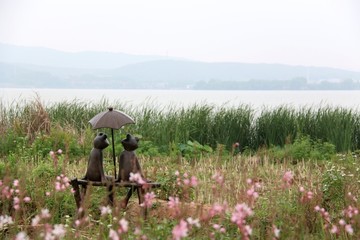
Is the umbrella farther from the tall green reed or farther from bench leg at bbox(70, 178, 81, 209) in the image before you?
the tall green reed

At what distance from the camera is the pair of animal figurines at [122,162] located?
4312 millimetres

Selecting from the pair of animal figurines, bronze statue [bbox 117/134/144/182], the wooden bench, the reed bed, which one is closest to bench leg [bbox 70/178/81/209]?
the wooden bench

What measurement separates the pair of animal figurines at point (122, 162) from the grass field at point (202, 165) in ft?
0.81

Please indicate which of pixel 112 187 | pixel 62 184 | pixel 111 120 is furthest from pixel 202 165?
pixel 62 184

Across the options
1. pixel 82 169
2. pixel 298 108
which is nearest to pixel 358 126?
pixel 298 108

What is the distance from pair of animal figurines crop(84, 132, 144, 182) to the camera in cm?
431

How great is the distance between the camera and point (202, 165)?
22.8 feet

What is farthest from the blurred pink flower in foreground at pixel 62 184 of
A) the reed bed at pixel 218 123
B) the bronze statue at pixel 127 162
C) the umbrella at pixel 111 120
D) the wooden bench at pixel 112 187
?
the reed bed at pixel 218 123

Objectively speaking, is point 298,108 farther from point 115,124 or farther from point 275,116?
point 115,124

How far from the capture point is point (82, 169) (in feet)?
21.4

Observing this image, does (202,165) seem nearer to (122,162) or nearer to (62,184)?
(122,162)

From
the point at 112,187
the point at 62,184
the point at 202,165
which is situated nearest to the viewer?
the point at 62,184

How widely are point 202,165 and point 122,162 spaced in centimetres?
273

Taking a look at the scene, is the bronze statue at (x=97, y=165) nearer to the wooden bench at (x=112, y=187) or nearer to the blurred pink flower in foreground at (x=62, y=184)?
the wooden bench at (x=112, y=187)
